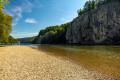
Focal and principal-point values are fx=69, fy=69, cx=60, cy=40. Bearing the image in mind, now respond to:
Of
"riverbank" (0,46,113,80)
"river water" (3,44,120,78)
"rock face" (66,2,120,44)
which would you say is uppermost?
"rock face" (66,2,120,44)

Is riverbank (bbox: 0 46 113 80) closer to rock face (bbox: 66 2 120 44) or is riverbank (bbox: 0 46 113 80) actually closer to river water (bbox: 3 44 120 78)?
river water (bbox: 3 44 120 78)

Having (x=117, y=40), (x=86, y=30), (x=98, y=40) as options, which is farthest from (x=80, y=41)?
(x=117, y=40)

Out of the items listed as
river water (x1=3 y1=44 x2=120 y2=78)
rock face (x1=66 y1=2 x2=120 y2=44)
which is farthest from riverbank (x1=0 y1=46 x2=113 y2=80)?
rock face (x1=66 y1=2 x2=120 y2=44)

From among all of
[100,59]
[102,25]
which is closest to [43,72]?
[100,59]

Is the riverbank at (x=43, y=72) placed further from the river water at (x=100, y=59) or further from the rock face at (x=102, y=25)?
the rock face at (x=102, y=25)

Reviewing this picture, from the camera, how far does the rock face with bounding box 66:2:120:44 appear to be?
44.0 meters

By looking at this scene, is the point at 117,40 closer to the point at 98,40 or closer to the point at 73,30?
the point at 98,40

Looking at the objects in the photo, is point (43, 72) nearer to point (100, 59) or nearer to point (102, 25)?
point (100, 59)

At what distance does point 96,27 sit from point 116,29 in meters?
11.4

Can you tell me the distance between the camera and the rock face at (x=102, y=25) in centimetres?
4397

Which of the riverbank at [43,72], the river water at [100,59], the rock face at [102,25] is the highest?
the rock face at [102,25]

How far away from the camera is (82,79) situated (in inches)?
179

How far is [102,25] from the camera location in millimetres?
47469

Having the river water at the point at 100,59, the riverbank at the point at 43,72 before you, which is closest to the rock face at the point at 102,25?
the river water at the point at 100,59
